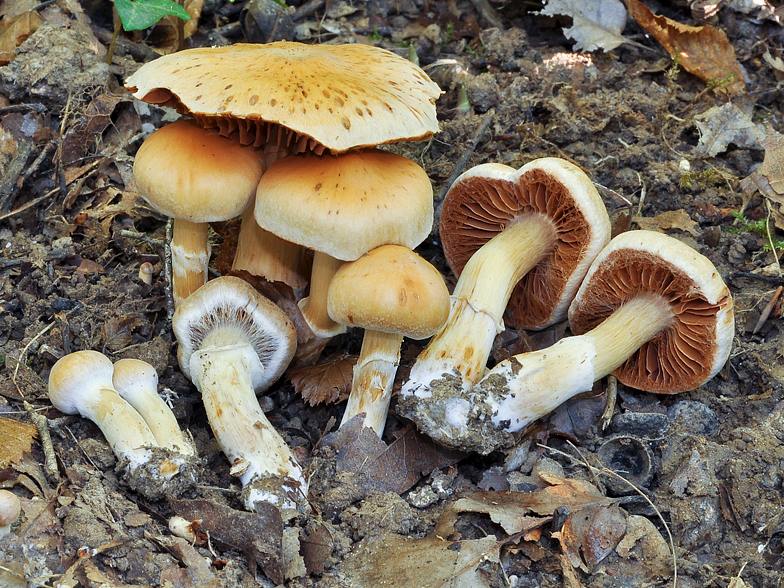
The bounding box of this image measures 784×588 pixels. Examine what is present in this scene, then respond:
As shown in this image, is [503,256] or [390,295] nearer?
[390,295]

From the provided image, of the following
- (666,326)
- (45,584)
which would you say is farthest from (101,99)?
(666,326)

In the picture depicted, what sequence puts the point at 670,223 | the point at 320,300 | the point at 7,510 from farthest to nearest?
1. the point at 670,223
2. the point at 320,300
3. the point at 7,510

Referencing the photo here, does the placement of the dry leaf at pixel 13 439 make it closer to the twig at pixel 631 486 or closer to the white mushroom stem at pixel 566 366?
the white mushroom stem at pixel 566 366

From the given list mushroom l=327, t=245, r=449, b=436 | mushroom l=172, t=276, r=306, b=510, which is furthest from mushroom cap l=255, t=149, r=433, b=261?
mushroom l=172, t=276, r=306, b=510

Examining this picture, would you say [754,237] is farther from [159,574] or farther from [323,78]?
[159,574]

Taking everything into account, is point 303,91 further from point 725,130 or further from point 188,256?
point 725,130

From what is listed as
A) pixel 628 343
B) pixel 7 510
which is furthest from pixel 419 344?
pixel 7 510
